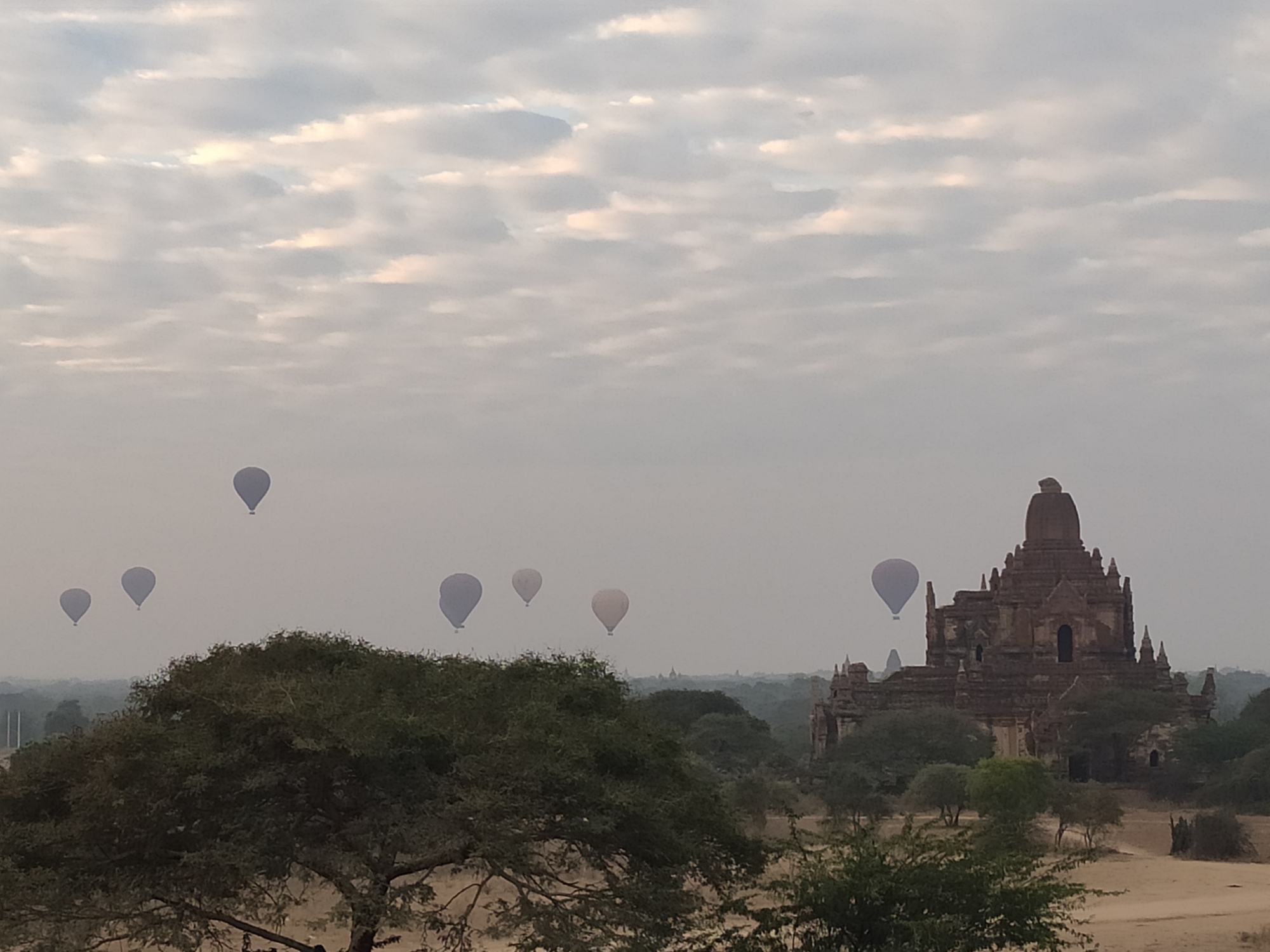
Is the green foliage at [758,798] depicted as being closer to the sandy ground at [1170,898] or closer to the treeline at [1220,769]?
the sandy ground at [1170,898]

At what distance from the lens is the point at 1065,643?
9062 cm

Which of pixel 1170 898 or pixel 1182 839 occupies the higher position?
pixel 1182 839

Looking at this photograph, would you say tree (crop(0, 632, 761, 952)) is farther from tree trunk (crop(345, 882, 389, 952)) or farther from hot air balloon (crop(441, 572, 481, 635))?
hot air balloon (crop(441, 572, 481, 635))

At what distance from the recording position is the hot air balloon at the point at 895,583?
113375 mm

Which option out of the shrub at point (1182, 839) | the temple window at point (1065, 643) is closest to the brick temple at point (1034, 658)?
the temple window at point (1065, 643)

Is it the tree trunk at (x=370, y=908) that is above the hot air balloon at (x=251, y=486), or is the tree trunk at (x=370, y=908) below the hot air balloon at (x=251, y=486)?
below

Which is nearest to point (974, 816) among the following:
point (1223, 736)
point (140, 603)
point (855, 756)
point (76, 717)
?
point (855, 756)

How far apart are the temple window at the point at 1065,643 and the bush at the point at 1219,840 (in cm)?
2895

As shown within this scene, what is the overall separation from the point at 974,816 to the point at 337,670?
47.6 m

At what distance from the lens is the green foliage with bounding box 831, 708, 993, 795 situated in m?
78.4

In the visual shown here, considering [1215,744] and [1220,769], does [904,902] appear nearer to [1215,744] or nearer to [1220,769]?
[1220,769]

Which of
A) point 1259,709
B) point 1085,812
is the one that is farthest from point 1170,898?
point 1259,709

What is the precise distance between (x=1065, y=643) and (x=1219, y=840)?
30751 mm

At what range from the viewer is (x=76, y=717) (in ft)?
608
